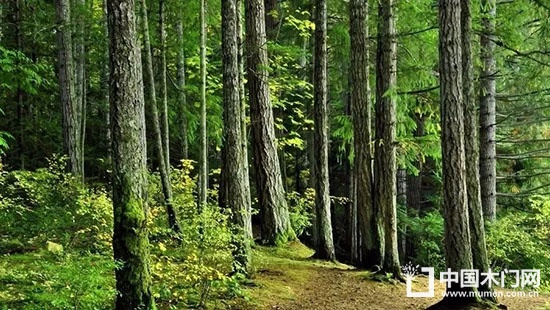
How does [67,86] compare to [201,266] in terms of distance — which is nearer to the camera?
[201,266]

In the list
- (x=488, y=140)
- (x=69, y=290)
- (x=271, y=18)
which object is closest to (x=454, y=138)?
(x=69, y=290)

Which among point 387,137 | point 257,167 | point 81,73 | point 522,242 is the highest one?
point 81,73

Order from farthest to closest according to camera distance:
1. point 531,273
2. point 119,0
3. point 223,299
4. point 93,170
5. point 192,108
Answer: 1. point 93,170
2. point 192,108
3. point 531,273
4. point 223,299
5. point 119,0

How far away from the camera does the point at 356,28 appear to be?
367 inches

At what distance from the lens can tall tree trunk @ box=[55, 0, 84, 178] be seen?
10461 mm

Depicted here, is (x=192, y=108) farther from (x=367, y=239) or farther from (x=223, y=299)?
(x=223, y=299)

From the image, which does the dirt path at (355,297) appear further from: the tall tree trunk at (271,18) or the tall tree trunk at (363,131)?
the tall tree trunk at (271,18)

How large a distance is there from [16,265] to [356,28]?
714cm

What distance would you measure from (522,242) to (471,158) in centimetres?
641

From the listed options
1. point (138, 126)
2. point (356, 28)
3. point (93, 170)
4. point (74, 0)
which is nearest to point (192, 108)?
point (74, 0)

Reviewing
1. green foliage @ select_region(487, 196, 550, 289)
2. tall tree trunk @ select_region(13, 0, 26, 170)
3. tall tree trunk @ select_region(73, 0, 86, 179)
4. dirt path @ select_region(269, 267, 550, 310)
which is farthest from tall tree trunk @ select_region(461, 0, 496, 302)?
tall tree trunk @ select_region(13, 0, 26, 170)

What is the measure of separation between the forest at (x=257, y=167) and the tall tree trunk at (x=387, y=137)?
3cm

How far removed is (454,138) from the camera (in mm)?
6344

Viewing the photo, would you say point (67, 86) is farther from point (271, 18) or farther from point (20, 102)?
point (271, 18)
